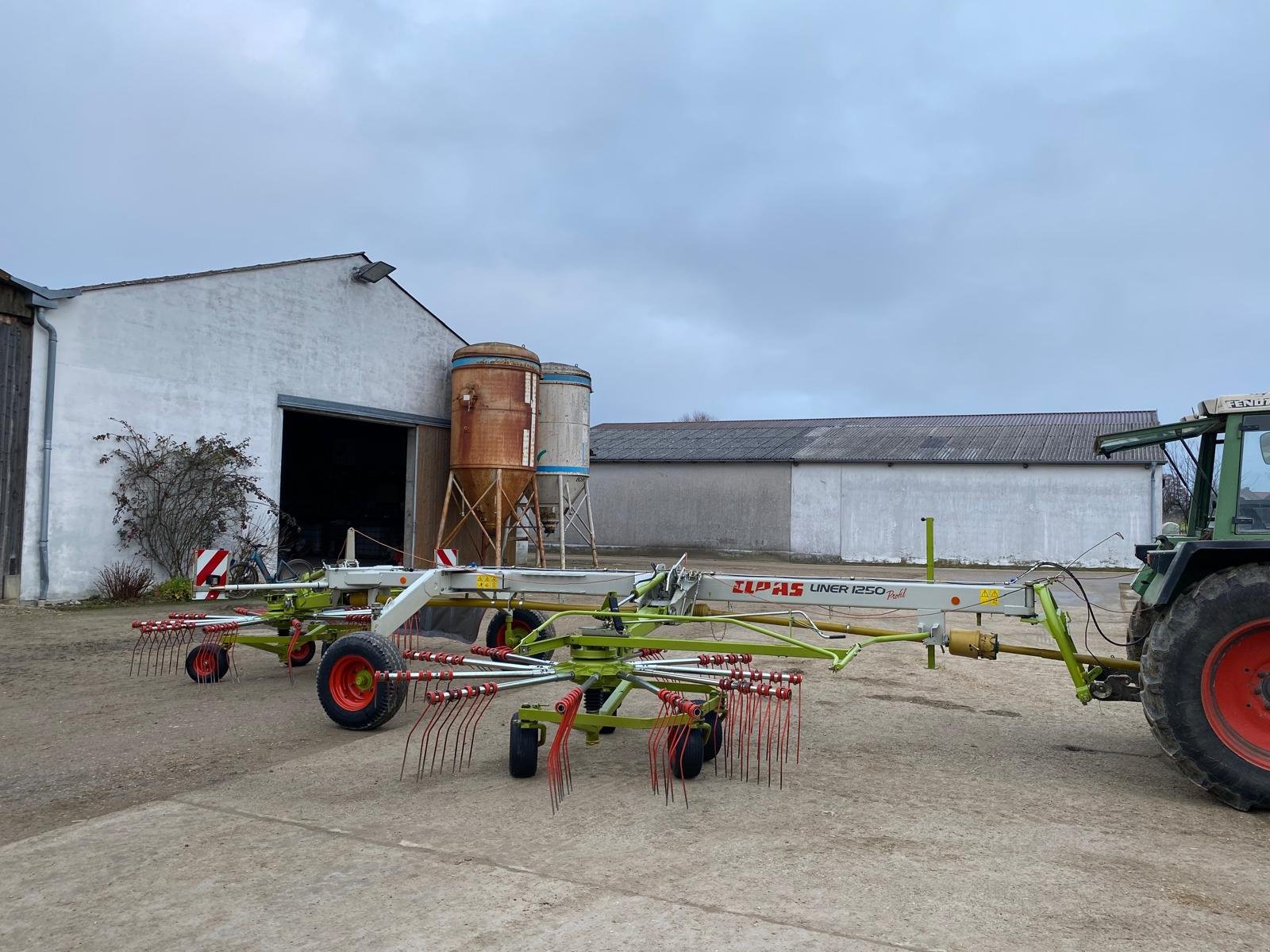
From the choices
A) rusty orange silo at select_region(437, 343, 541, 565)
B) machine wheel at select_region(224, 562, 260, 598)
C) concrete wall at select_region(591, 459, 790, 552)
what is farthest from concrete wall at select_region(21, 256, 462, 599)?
concrete wall at select_region(591, 459, 790, 552)

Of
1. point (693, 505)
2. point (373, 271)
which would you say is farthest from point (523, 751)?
point (693, 505)

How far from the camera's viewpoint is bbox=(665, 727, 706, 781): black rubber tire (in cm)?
546

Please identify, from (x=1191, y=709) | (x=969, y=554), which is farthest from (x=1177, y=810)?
(x=969, y=554)

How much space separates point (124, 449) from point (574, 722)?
449 inches

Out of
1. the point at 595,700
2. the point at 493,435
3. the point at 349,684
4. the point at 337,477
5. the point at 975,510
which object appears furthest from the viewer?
the point at 975,510

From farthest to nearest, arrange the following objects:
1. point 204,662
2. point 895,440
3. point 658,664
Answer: point 895,440 < point 204,662 < point 658,664

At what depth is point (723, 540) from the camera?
1275 inches

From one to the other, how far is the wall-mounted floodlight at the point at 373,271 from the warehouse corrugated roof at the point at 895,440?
12282mm

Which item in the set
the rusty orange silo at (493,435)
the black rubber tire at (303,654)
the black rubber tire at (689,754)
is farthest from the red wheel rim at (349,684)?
the rusty orange silo at (493,435)

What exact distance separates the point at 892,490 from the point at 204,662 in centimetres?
2456

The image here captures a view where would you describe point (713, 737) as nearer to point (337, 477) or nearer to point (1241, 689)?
point (1241, 689)

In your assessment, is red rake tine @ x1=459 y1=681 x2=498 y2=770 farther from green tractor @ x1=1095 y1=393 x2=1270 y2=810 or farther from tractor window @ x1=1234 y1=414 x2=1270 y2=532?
tractor window @ x1=1234 y1=414 x2=1270 y2=532

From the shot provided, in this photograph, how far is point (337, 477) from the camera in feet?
85.3

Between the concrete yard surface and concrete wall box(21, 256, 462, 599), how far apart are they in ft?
24.0
